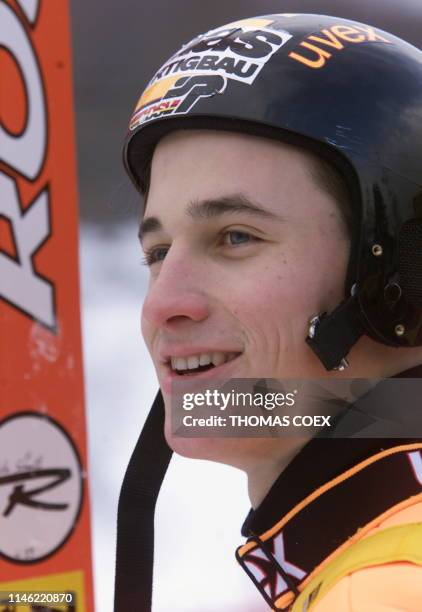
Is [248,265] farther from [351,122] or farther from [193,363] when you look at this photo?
[351,122]

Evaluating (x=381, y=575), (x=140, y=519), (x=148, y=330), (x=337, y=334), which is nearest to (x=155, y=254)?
(x=148, y=330)

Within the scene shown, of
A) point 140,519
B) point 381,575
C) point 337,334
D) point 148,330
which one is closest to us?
point 381,575

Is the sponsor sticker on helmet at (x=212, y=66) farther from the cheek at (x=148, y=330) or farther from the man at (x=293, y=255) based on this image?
the cheek at (x=148, y=330)

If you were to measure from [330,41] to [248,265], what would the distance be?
1.40 ft

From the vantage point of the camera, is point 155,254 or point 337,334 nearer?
point 337,334

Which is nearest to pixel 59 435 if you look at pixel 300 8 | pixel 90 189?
pixel 90 189

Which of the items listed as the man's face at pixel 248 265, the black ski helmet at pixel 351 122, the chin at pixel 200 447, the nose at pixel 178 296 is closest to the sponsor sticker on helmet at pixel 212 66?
the black ski helmet at pixel 351 122

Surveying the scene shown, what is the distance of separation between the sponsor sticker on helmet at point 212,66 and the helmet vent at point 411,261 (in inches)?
13.4

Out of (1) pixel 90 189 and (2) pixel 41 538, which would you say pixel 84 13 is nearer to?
(1) pixel 90 189

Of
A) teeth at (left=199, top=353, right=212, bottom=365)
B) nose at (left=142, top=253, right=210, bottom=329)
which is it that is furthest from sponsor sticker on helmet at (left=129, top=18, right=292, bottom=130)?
teeth at (left=199, top=353, right=212, bottom=365)

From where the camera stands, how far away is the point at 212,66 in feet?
4.93

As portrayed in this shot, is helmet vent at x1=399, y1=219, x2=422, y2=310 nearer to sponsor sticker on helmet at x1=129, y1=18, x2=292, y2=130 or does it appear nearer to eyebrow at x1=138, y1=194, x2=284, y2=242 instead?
eyebrow at x1=138, y1=194, x2=284, y2=242

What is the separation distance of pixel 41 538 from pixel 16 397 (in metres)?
0.41

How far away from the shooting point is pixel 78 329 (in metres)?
2.91
